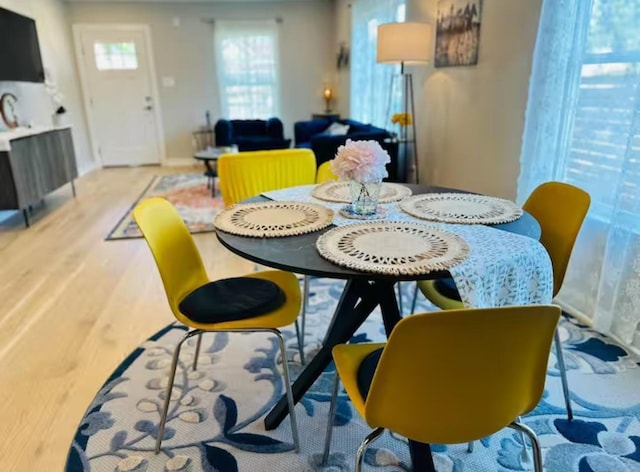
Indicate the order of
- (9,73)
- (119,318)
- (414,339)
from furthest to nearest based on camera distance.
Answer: (9,73) → (119,318) → (414,339)

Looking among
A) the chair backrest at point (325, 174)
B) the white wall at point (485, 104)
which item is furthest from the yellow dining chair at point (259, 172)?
the white wall at point (485, 104)

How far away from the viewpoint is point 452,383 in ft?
2.85

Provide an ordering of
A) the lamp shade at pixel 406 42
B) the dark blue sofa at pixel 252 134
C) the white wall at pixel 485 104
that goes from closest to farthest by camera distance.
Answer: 1. the white wall at pixel 485 104
2. the lamp shade at pixel 406 42
3. the dark blue sofa at pixel 252 134

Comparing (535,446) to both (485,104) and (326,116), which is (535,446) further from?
(326,116)

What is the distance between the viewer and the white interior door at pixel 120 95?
671 cm

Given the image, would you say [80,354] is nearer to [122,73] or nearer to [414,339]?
[414,339]

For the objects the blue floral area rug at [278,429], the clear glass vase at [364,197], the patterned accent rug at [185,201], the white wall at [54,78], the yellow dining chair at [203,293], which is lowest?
the blue floral area rug at [278,429]

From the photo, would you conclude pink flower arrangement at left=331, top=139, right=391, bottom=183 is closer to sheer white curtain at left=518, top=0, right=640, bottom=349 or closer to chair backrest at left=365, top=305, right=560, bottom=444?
chair backrest at left=365, top=305, right=560, bottom=444

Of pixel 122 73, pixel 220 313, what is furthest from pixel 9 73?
pixel 220 313

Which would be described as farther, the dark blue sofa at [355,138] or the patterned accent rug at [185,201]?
the dark blue sofa at [355,138]

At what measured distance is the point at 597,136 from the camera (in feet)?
6.93

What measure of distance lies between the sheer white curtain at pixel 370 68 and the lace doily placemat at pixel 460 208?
9.61 ft

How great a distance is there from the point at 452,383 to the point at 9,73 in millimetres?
5088

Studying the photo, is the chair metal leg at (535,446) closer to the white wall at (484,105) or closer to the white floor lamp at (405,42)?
the white wall at (484,105)
